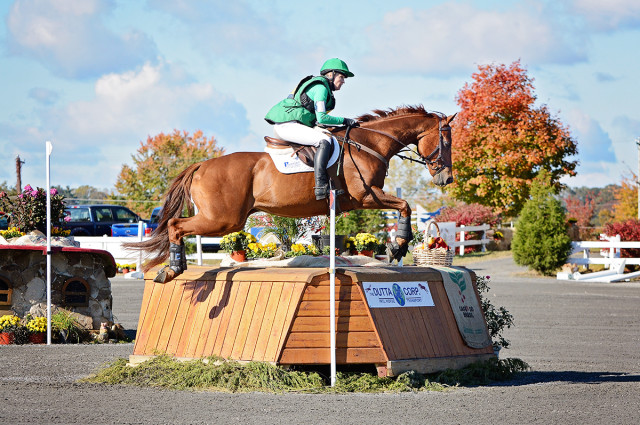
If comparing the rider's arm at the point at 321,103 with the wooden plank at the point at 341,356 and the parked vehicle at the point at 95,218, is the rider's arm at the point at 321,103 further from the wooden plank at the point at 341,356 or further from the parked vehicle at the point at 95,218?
the parked vehicle at the point at 95,218

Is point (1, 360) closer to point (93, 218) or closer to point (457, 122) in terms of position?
point (93, 218)

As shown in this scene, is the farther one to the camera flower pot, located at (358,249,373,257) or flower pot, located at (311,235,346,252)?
flower pot, located at (358,249,373,257)

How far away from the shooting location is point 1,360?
9281mm

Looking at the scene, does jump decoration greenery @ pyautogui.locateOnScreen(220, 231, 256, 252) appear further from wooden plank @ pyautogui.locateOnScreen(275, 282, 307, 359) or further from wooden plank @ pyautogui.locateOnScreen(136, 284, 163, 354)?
wooden plank @ pyautogui.locateOnScreen(275, 282, 307, 359)

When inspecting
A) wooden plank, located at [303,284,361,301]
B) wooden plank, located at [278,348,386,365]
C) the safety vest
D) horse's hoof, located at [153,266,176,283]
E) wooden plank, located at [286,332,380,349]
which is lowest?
wooden plank, located at [278,348,386,365]

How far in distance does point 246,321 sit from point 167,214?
1.48 metres

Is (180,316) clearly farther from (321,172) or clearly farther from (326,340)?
→ (321,172)

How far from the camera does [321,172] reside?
311 inches

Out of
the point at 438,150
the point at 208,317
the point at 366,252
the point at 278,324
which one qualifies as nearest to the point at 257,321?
the point at 278,324

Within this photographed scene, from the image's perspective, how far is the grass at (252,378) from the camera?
7410 mm

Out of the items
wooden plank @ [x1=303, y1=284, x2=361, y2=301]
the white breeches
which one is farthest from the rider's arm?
wooden plank @ [x1=303, y1=284, x2=361, y2=301]

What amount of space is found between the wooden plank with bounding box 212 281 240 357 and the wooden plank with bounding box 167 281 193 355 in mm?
489

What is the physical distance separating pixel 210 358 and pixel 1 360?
294 cm

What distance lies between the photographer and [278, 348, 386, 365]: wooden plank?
754 centimetres
